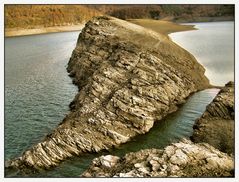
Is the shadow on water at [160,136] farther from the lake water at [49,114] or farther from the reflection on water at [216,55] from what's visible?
the reflection on water at [216,55]

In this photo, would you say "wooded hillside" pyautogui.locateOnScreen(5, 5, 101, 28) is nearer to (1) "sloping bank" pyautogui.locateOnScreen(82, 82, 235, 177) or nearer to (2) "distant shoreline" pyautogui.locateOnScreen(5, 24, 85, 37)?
(2) "distant shoreline" pyautogui.locateOnScreen(5, 24, 85, 37)

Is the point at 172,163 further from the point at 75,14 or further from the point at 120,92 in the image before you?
the point at 75,14

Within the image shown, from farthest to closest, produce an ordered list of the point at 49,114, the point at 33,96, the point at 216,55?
the point at 216,55
the point at 33,96
the point at 49,114

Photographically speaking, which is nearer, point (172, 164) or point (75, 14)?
point (172, 164)

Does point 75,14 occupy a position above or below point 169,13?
below

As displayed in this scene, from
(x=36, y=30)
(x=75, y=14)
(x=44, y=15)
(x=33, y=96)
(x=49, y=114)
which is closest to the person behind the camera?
(x=49, y=114)

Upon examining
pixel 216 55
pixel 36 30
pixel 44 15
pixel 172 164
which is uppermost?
pixel 44 15

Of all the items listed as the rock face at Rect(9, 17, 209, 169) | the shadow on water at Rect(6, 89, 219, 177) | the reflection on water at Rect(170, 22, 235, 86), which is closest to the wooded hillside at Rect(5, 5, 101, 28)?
the reflection on water at Rect(170, 22, 235, 86)

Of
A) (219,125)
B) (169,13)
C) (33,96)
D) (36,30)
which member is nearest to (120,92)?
(219,125)
